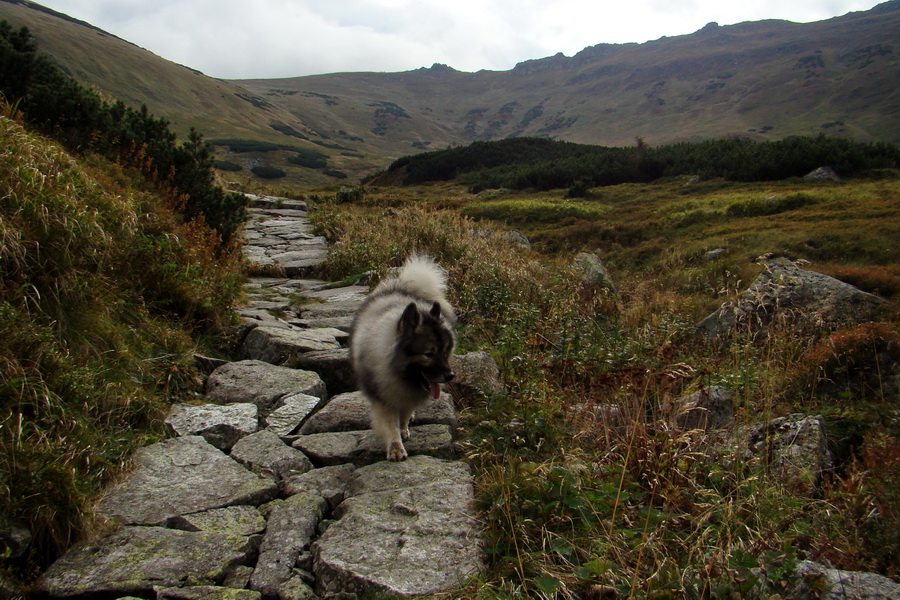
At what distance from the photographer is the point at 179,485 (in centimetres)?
357

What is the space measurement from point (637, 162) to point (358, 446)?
40.2 m

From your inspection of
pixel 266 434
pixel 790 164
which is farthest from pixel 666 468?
pixel 790 164

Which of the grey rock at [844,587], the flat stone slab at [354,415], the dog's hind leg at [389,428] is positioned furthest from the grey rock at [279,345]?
the grey rock at [844,587]

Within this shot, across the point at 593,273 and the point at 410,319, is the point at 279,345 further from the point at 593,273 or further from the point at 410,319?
the point at 593,273

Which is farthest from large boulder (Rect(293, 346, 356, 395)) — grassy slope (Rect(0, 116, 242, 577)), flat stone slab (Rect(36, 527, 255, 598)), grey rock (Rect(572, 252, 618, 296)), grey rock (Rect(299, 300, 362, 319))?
grey rock (Rect(572, 252, 618, 296))

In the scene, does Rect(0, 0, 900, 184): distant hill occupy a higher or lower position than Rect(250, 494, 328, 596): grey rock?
higher

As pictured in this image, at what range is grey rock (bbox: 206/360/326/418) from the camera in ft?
16.6

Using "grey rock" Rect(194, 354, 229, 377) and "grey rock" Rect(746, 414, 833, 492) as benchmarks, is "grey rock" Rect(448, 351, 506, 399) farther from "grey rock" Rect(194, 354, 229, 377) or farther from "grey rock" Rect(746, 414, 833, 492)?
"grey rock" Rect(194, 354, 229, 377)

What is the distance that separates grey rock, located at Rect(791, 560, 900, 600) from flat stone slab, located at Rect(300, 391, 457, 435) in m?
3.05

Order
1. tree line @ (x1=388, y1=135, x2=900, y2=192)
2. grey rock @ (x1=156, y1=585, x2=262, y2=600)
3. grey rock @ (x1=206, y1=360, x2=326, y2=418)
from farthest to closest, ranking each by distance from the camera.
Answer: tree line @ (x1=388, y1=135, x2=900, y2=192) < grey rock @ (x1=206, y1=360, x2=326, y2=418) < grey rock @ (x1=156, y1=585, x2=262, y2=600)

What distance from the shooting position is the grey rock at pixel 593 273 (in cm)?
1270

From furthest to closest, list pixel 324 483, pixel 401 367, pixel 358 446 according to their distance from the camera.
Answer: pixel 358 446
pixel 401 367
pixel 324 483

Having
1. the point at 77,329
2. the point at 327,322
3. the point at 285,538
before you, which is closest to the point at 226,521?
the point at 285,538

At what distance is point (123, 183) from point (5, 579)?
6.61m
